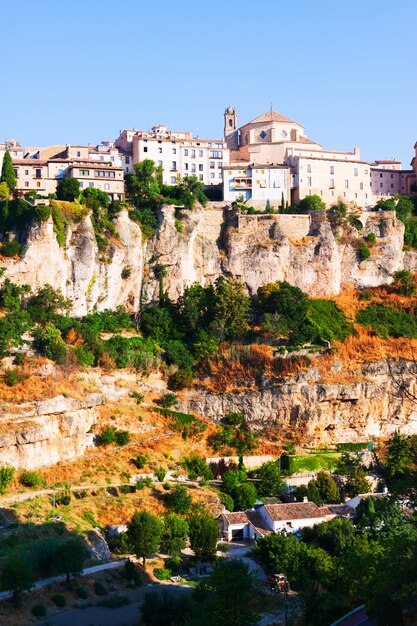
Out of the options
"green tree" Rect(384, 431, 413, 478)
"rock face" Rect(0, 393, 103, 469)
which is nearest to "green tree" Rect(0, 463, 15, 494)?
"rock face" Rect(0, 393, 103, 469)

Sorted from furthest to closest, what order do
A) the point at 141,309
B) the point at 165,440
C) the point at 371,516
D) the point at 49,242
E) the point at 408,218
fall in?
1. the point at 408,218
2. the point at 141,309
3. the point at 49,242
4. the point at 165,440
5. the point at 371,516

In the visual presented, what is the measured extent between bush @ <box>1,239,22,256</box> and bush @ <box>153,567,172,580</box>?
21.1m

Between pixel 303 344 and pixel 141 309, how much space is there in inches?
403

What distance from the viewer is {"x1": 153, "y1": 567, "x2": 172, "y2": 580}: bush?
39.1 meters

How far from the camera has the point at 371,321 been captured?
59062 mm

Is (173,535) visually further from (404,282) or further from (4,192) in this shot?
(404,282)

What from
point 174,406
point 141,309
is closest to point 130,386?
point 174,406

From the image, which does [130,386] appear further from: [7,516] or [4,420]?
[7,516]

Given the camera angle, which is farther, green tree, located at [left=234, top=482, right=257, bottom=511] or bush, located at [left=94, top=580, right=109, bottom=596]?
green tree, located at [left=234, top=482, right=257, bottom=511]

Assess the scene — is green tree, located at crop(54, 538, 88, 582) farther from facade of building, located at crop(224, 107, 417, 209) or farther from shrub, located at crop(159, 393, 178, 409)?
facade of building, located at crop(224, 107, 417, 209)

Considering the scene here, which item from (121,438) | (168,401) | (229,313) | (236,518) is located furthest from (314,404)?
(121,438)

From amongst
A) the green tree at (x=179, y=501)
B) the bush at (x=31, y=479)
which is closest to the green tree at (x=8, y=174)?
the bush at (x=31, y=479)

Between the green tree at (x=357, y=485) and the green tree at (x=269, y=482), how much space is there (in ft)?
11.9

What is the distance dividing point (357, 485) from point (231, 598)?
59.6 feet
